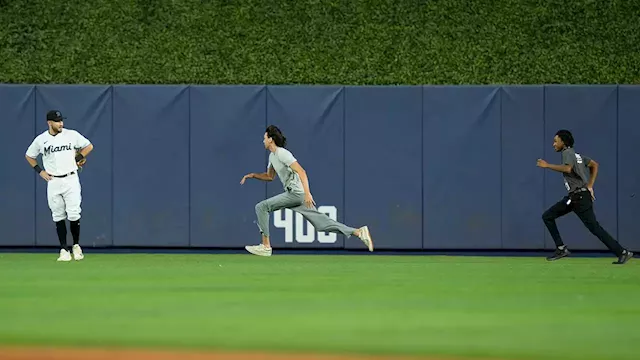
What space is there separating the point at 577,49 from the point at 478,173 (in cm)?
406

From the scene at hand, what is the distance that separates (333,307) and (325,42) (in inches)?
539

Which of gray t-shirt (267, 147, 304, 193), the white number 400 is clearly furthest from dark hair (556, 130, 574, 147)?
the white number 400

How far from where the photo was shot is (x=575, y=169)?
19.1 metres

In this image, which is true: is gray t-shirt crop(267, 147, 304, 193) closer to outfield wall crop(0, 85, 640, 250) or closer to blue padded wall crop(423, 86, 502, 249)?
outfield wall crop(0, 85, 640, 250)

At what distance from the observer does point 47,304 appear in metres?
12.0

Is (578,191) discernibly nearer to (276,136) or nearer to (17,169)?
(276,136)

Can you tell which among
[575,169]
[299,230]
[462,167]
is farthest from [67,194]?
[575,169]

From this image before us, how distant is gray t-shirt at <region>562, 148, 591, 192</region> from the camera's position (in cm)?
1895

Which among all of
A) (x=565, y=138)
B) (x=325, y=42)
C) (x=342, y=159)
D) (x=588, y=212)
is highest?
(x=325, y=42)

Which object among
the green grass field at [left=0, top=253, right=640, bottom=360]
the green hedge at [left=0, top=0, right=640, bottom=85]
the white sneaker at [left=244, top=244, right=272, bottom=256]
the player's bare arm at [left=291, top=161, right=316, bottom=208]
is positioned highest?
the green hedge at [left=0, top=0, right=640, bottom=85]

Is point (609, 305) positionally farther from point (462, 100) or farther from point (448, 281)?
point (462, 100)

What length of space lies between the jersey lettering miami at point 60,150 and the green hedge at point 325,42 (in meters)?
6.13

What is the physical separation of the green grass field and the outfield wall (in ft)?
12.6

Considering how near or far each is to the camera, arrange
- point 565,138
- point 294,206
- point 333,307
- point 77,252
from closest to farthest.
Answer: point 333,307
point 565,138
point 77,252
point 294,206
